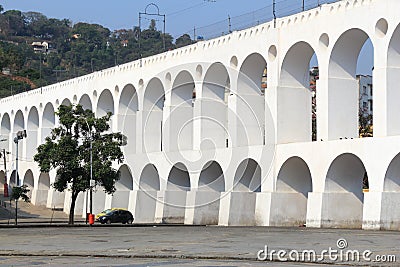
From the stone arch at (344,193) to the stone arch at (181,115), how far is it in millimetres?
14689

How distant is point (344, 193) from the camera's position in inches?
1506

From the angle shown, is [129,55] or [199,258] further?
[129,55]

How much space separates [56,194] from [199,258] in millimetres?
51622

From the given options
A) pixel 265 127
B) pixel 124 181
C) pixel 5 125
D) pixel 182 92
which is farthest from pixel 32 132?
pixel 265 127

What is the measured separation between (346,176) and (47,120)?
39931 mm

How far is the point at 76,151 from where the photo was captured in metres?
47.2

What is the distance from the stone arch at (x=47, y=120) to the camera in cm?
7250

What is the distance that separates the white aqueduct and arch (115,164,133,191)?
12cm

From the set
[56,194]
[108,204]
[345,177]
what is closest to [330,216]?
[345,177]

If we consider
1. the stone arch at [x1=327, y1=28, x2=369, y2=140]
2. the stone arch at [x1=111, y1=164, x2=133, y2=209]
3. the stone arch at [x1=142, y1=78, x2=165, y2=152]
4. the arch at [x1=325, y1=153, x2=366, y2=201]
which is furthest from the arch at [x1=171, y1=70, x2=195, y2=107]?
the arch at [x1=325, y1=153, x2=366, y2=201]

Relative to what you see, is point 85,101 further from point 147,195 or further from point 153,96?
point 147,195

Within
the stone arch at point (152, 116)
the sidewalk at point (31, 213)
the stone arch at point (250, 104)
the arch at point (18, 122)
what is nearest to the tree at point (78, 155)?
the stone arch at point (152, 116)

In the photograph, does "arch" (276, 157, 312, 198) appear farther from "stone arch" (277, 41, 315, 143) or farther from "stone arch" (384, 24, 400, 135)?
"stone arch" (384, 24, 400, 135)

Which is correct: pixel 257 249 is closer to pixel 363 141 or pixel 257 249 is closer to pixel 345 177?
pixel 363 141
